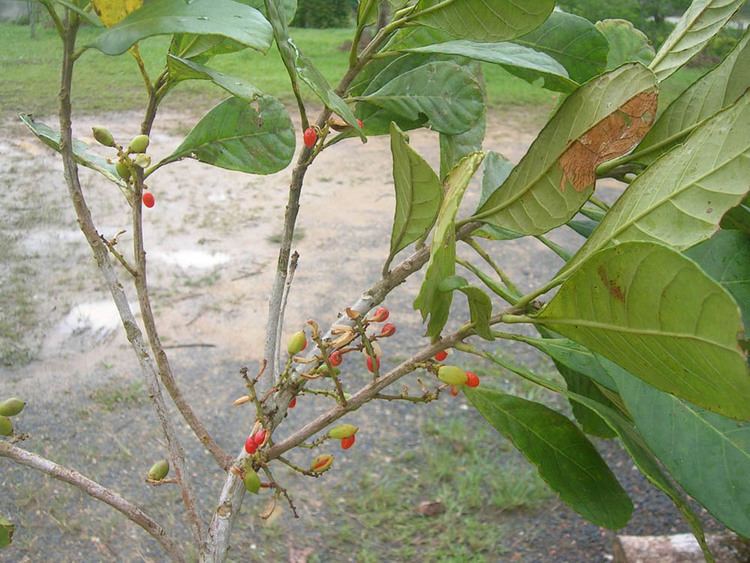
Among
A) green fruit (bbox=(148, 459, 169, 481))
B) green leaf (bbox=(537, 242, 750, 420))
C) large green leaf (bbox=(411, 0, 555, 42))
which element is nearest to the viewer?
green leaf (bbox=(537, 242, 750, 420))

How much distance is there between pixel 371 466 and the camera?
1507 mm

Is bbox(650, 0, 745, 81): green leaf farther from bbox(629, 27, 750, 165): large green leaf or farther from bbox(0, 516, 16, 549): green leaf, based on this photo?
bbox(0, 516, 16, 549): green leaf

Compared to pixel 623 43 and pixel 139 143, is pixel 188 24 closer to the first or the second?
pixel 139 143

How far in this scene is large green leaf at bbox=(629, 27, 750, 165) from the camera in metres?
0.35

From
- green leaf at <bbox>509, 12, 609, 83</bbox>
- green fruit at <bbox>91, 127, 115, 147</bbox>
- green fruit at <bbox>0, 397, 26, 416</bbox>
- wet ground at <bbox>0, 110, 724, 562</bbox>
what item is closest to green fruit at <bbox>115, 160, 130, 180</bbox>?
green fruit at <bbox>91, 127, 115, 147</bbox>

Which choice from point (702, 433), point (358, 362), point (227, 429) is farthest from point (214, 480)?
point (702, 433)

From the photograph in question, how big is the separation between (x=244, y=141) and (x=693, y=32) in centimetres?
26

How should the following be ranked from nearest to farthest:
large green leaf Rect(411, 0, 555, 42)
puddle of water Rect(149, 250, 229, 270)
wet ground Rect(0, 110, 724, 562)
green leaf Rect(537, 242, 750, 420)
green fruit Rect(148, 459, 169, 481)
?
1. green leaf Rect(537, 242, 750, 420)
2. large green leaf Rect(411, 0, 555, 42)
3. green fruit Rect(148, 459, 169, 481)
4. wet ground Rect(0, 110, 724, 562)
5. puddle of water Rect(149, 250, 229, 270)

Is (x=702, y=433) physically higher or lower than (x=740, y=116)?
lower

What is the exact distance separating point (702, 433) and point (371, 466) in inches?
47.0

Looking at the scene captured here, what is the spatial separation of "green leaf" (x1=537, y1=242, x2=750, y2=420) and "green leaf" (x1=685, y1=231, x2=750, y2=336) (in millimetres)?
86

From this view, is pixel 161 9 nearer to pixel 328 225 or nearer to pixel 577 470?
pixel 577 470

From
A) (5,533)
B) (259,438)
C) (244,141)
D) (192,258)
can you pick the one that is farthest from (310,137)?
(192,258)

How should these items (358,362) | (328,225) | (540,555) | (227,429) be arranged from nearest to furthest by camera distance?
(540,555), (227,429), (358,362), (328,225)
